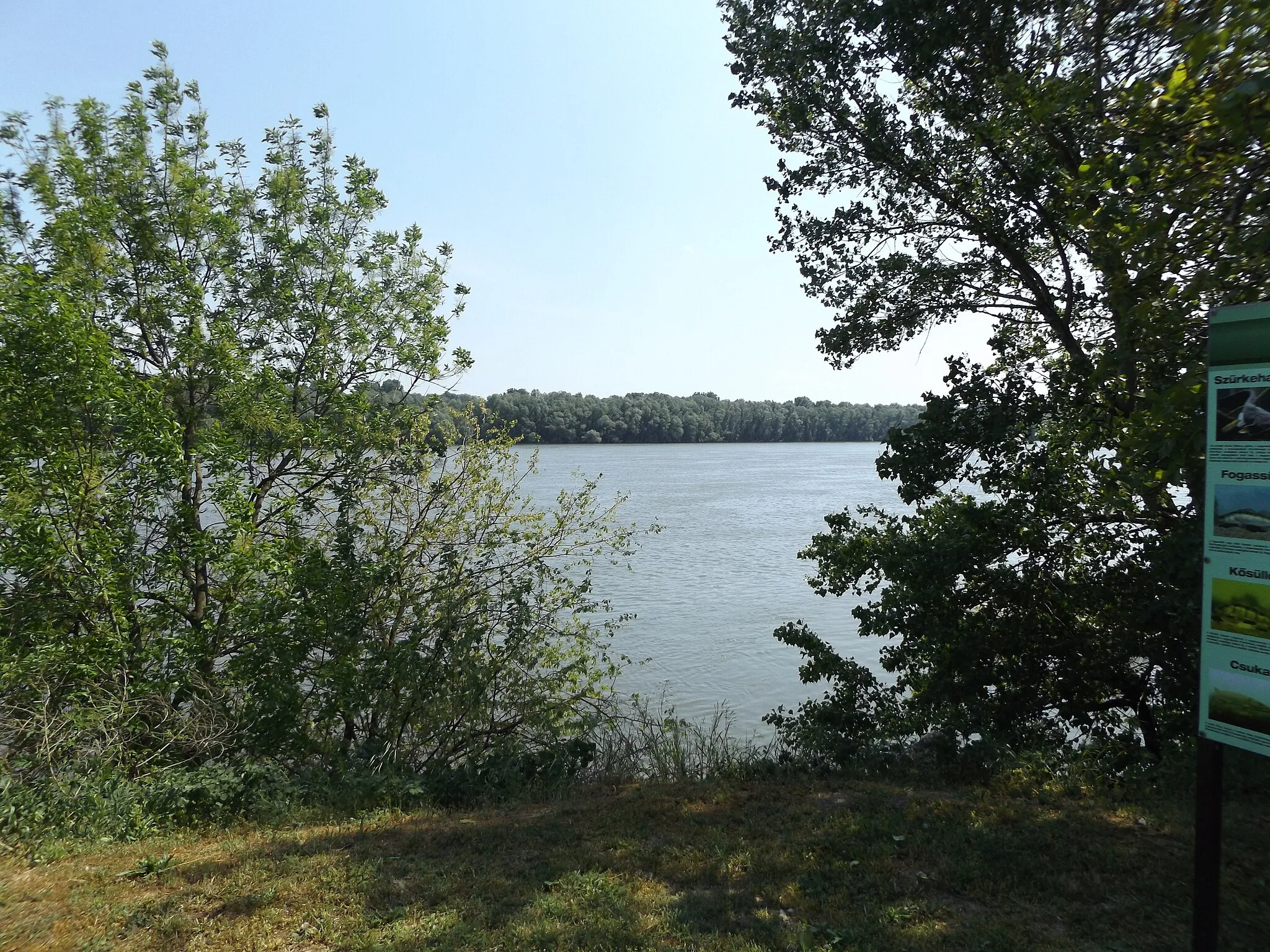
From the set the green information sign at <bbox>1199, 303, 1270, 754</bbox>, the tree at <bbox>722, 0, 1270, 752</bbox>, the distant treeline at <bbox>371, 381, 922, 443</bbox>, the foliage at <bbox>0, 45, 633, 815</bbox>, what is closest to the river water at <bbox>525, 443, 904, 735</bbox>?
the foliage at <bbox>0, 45, 633, 815</bbox>

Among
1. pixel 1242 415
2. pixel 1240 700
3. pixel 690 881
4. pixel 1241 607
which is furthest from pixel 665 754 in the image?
pixel 1242 415

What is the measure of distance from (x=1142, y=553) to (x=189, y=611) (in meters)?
10.7

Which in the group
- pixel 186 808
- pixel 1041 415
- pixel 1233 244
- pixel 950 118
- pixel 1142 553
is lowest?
pixel 186 808

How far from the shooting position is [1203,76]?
465 centimetres

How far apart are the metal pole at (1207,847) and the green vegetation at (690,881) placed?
1.45ft

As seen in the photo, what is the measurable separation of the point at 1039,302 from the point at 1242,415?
6192 millimetres

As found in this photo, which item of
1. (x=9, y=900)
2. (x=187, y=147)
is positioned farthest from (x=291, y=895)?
(x=187, y=147)

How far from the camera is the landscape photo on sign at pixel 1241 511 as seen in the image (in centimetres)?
336

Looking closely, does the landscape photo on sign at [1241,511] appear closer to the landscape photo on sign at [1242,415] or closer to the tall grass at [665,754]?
the landscape photo on sign at [1242,415]

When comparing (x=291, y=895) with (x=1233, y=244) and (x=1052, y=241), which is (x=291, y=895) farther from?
(x=1052, y=241)

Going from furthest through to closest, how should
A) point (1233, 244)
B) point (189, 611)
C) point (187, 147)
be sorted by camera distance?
1. point (187, 147)
2. point (189, 611)
3. point (1233, 244)

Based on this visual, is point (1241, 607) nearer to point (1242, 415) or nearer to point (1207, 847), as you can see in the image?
point (1242, 415)

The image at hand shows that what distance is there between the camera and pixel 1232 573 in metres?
3.46

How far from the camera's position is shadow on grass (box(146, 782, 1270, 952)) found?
4.27 meters
